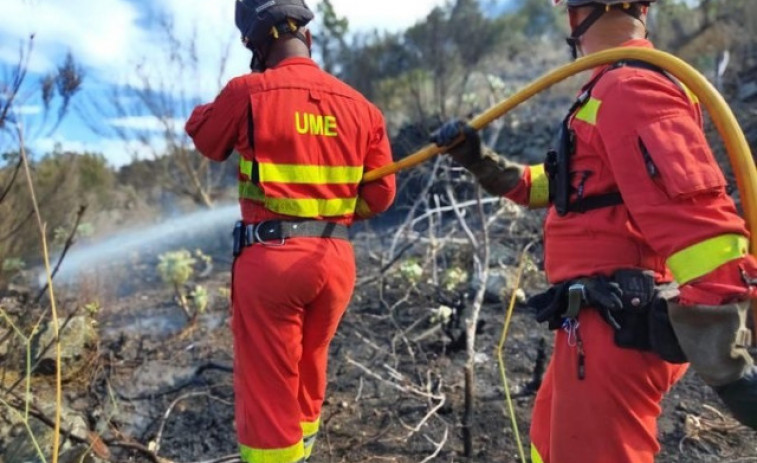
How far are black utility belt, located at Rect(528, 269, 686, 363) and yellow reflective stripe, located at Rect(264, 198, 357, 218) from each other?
4.08 ft

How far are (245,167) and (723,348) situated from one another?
6.22 feet

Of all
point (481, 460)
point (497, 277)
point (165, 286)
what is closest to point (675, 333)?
point (481, 460)

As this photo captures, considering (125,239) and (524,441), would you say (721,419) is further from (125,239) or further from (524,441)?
(125,239)

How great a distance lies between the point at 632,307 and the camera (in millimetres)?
1787

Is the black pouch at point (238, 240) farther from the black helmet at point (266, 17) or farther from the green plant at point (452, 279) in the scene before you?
the green plant at point (452, 279)

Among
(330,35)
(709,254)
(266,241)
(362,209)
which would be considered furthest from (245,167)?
(330,35)

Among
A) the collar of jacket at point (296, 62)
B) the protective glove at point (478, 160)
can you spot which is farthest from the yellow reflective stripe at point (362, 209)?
the protective glove at point (478, 160)

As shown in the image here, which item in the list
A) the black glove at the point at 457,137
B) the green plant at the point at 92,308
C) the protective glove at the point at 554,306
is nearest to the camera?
the protective glove at the point at 554,306

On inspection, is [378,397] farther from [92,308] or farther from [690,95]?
[690,95]

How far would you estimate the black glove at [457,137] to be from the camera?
216cm

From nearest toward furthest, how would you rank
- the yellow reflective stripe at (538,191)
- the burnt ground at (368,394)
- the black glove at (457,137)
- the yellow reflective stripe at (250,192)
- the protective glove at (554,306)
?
the protective glove at (554,306) < the black glove at (457,137) < the yellow reflective stripe at (538,191) < the yellow reflective stripe at (250,192) < the burnt ground at (368,394)

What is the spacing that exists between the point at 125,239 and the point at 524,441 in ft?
57.5

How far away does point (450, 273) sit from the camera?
19.5ft

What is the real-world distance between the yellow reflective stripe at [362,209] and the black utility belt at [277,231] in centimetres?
26
